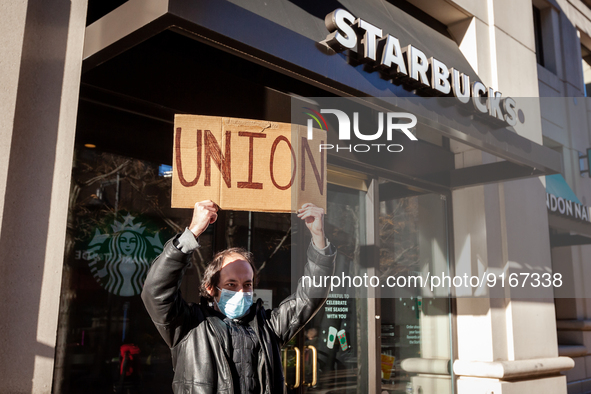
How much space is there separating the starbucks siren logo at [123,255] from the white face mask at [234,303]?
2301mm

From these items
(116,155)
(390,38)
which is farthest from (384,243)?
(116,155)

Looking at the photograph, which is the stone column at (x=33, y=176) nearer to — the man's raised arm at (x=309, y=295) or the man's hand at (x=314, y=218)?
the man's raised arm at (x=309, y=295)

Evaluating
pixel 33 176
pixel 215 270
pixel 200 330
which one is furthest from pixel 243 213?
pixel 200 330

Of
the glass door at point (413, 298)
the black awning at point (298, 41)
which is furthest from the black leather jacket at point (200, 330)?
the glass door at point (413, 298)

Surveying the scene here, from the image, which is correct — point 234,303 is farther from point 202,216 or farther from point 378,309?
point 378,309

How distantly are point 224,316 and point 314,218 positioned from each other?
2.30 feet

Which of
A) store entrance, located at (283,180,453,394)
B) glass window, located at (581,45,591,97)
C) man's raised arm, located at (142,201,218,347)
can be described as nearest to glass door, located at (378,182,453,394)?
store entrance, located at (283,180,453,394)

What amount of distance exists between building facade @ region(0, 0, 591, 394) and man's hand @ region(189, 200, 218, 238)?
137 centimetres

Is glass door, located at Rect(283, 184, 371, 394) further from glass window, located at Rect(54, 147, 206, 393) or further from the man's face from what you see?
the man's face

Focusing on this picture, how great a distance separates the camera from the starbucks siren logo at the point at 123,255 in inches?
184

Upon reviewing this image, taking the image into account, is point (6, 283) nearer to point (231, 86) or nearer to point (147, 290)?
point (147, 290)

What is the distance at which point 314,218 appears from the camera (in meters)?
2.81

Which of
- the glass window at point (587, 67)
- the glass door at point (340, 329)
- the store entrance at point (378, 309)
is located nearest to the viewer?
the glass door at point (340, 329)

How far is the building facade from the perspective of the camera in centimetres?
356
